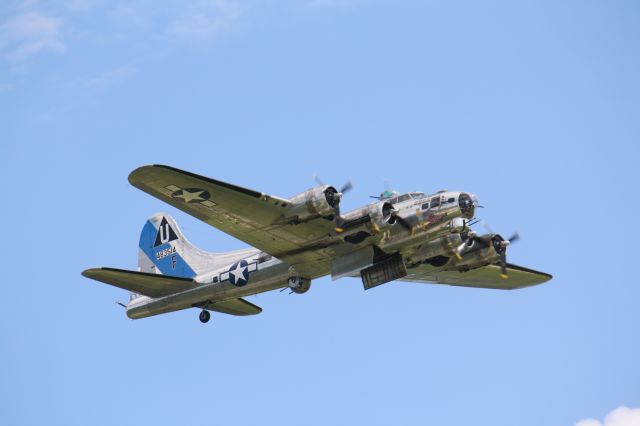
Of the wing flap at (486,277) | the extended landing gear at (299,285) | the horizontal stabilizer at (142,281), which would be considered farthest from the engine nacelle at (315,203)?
the wing flap at (486,277)

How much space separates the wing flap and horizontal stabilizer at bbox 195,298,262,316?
21.5ft

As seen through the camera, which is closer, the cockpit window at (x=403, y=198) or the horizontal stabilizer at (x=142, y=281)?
the cockpit window at (x=403, y=198)

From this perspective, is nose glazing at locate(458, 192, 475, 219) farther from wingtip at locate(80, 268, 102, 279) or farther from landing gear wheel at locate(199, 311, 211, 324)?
wingtip at locate(80, 268, 102, 279)

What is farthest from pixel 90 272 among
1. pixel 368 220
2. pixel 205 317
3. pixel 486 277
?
pixel 486 277

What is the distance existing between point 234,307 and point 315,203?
8919mm

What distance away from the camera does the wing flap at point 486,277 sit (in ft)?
138

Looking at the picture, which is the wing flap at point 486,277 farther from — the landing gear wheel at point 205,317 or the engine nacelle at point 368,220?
the landing gear wheel at point 205,317

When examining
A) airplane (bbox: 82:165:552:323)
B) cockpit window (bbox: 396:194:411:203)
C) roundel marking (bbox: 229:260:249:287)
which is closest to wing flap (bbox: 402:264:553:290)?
airplane (bbox: 82:165:552:323)

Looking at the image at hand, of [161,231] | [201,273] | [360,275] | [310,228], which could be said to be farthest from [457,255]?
[161,231]

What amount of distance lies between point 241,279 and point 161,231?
6817 millimetres

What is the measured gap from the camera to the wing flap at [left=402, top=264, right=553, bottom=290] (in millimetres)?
41938

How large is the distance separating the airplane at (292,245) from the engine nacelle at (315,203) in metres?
0.03

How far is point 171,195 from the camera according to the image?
32.8m

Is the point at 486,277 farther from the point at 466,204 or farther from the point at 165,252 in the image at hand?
the point at 165,252
